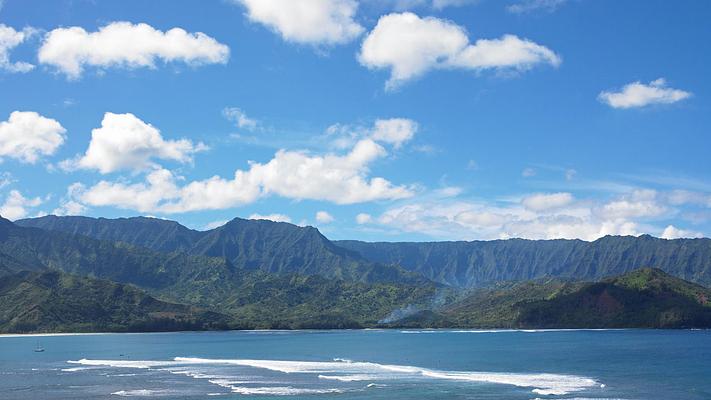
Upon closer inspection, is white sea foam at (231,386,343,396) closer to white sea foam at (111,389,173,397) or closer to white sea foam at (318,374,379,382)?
white sea foam at (111,389,173,397)

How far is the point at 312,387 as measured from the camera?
120m

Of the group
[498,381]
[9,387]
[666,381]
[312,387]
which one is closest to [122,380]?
[9,387]

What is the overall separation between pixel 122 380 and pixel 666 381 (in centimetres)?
9727

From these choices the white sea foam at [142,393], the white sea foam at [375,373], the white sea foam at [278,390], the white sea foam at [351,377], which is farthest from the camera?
the white sea foam at [351,377]

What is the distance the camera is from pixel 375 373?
5664 inches

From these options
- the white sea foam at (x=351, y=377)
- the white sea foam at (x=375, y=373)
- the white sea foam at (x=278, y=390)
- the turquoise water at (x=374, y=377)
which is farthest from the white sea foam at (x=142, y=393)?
the white sea foam at (x=351, y=377)

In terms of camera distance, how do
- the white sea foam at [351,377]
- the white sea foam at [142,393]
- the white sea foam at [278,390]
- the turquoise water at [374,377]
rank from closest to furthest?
the turquoise water at [374,377], the white sea foam at [142,393], the white sea foam at [278,390], the white sea foam at [351,377]

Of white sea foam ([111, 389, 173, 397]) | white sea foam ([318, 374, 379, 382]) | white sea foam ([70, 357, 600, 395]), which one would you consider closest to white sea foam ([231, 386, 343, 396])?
white sea foam ([70, 357, 600, 395])

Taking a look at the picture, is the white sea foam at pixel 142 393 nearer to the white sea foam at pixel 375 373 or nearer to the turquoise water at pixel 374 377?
the turquoise water at pixel 374 377

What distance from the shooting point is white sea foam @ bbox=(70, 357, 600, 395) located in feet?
397

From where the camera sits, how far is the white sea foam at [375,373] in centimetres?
12106

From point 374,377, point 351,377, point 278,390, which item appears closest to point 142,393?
point 278,390

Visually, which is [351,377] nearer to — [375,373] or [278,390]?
[375,373]

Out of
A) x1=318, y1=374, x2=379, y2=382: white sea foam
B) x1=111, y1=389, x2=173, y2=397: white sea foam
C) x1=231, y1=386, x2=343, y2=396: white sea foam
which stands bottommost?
x1=111, y1=389, x2=173, y2=397: white sea foam
